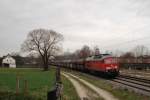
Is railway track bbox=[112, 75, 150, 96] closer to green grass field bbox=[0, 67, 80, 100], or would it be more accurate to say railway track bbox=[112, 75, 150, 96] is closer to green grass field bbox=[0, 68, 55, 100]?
green grass field bbox=[0, 67, 80, 100]

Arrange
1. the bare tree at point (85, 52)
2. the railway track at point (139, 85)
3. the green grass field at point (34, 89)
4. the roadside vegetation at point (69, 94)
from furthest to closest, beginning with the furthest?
the bare tree at point (85, 52) → the railway track at point (139, 85) → the roadside vegetation at point (69, 94) → the green grass field at point (34, 89)

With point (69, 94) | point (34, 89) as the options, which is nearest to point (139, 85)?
point (69, 94)

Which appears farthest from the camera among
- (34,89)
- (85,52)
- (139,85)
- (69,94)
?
(85,52)

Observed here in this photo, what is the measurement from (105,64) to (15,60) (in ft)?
416

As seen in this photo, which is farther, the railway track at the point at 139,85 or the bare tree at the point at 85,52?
the bare tree at the point at 85,52

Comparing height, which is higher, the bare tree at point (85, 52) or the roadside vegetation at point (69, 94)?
the bare tree at point (85, 52)

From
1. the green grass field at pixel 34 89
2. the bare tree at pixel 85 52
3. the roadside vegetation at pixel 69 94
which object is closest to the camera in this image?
the green grass field at pixel 34 89

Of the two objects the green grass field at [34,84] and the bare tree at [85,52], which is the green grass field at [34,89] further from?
the bare tree at [85,52]

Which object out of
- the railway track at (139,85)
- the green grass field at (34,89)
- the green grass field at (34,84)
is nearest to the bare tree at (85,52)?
the green grass field at (34,84)

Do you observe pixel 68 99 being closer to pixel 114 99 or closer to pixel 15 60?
pixel 114 99

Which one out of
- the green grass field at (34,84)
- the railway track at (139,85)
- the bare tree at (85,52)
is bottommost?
the railway track at (139,85)

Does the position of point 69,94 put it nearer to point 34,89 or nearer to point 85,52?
point 34,89

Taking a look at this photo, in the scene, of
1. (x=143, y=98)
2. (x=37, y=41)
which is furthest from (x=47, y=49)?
(x=143, y=98)

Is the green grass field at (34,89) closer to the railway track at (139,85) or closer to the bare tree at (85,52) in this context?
the railway track at (139,85)
